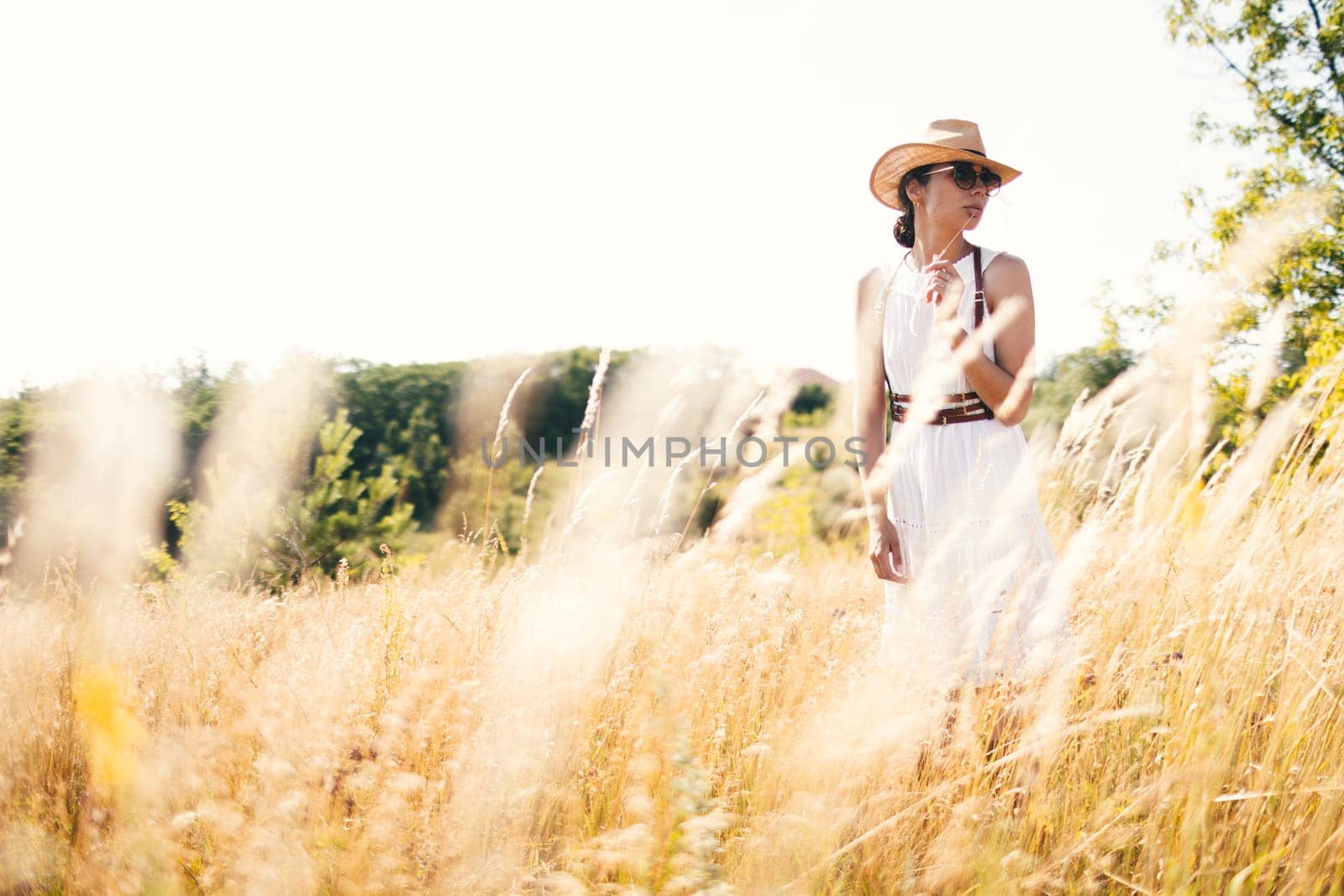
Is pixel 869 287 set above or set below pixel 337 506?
above

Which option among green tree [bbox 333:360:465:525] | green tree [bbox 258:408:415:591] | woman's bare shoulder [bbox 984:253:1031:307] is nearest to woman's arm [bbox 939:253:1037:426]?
woman's bare shoulder [bbox 984:253:1031:307]

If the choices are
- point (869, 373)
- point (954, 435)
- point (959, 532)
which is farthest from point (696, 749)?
point (869, 373)

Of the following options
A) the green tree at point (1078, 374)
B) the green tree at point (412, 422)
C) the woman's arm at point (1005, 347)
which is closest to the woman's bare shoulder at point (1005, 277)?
the woman's arm at point (1005, 347)

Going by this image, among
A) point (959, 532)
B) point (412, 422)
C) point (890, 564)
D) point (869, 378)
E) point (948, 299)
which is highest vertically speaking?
point (948, 299)

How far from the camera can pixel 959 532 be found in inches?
69.7

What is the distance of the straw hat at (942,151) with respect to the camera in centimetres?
189

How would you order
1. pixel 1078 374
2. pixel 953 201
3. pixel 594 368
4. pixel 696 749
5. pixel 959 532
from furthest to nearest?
pixel 1078 374, pixel 594 368, pixel 953 201, pixel 959 532, pixel 696 749

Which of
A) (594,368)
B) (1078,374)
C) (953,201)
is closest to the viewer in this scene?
(953,201)

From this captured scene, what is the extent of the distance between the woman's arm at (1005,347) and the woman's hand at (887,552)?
38 cm

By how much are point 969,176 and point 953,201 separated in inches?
3.6

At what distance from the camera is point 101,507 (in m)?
5.48

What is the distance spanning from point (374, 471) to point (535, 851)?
565 inches

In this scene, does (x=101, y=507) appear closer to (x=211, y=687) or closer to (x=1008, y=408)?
(x=211, y=687)

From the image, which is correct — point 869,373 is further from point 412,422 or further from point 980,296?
point 412,422
